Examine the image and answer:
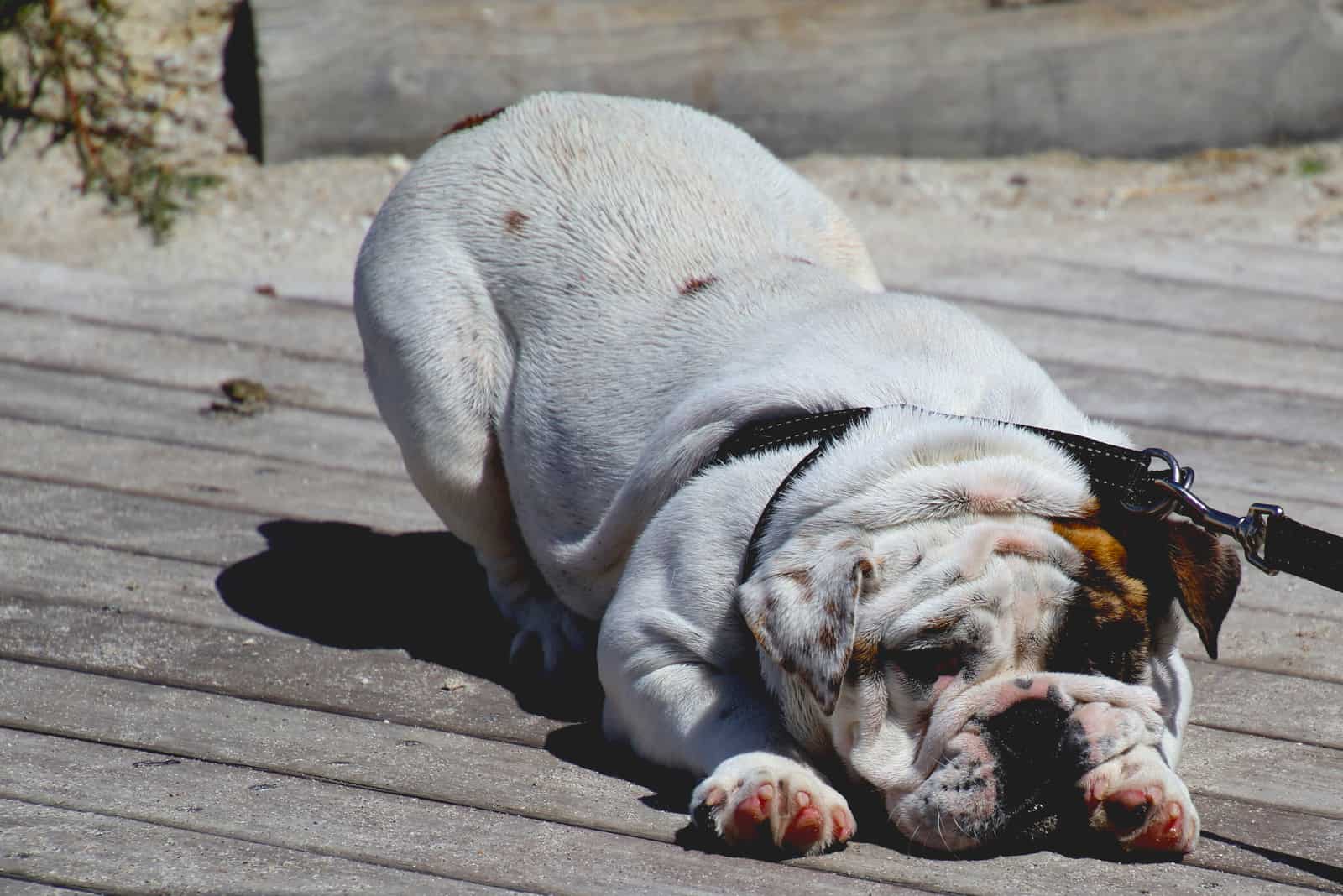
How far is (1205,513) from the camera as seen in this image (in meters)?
2.72

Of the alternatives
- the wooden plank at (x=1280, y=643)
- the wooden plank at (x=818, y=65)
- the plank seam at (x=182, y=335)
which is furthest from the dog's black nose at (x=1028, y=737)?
the wooden plank at (x=818, y=65)

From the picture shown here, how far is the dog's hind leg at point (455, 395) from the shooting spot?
366 cm

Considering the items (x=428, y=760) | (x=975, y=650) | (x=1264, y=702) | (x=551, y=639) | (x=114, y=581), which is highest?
(x=975, y=650)

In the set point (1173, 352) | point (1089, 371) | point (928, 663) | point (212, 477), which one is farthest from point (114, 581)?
point (1173, 352)

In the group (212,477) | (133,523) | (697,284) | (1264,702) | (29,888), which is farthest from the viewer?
(212,477)

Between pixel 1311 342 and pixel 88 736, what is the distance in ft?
11.9

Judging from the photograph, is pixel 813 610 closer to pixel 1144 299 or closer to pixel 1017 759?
pixel 1017 759

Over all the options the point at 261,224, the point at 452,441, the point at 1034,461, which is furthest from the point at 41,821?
the point at 261,224

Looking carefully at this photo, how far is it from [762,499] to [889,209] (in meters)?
3.35

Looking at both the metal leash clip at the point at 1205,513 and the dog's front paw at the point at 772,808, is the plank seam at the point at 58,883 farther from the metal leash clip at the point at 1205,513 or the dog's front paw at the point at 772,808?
the metal leash clip at the point at 1205,513

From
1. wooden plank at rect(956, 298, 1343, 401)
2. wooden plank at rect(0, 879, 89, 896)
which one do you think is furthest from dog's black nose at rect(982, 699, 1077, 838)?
wooden plank at rect(956, 298, 1343, 401)

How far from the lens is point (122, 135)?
20.6ft

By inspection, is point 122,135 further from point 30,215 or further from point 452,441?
point 452,441

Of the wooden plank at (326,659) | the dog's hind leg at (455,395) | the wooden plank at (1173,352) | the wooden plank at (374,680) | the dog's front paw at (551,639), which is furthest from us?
the wooden plank at (1173,352)
